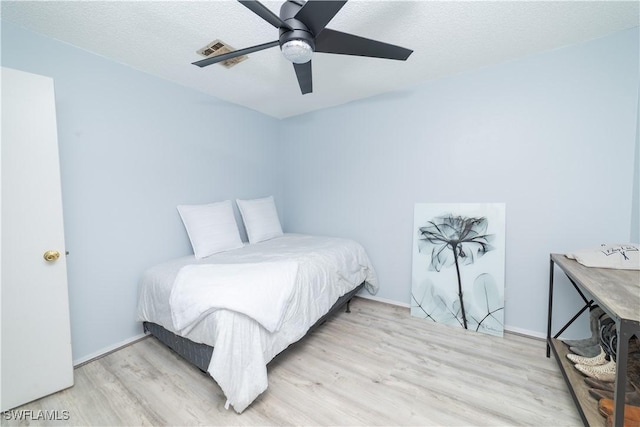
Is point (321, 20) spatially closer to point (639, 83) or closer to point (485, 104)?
point (485, 104)

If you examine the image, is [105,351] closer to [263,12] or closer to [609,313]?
[263,12]

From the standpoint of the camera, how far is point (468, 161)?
239 cm

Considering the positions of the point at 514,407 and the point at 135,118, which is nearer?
the point at 514,407

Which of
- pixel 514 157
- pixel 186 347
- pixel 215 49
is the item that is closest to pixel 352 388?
pixel 186 347

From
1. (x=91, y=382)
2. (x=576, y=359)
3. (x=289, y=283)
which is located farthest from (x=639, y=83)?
(x=91, y=382)

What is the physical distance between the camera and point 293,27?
47.7 inches

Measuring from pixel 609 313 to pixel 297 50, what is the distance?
1.79m

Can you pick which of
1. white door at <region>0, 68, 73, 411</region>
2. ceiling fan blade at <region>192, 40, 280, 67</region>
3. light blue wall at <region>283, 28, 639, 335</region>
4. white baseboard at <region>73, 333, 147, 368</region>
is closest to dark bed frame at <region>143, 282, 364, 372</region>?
white baseboard at <region>73, 333, 147, 368</region>

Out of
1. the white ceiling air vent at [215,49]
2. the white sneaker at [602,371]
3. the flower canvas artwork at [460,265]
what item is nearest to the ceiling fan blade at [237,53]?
the white ceiling air vent at [215,49]

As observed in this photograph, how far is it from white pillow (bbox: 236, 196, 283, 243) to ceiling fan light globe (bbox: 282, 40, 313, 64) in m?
2.02

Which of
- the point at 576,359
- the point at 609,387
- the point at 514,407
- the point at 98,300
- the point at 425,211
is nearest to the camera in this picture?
the point at 609,387

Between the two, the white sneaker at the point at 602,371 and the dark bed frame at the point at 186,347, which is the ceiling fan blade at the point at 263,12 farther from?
the white sneaker at the point at 602,371

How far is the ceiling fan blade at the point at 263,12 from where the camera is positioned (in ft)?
3.36

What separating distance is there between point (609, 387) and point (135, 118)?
3.76m
